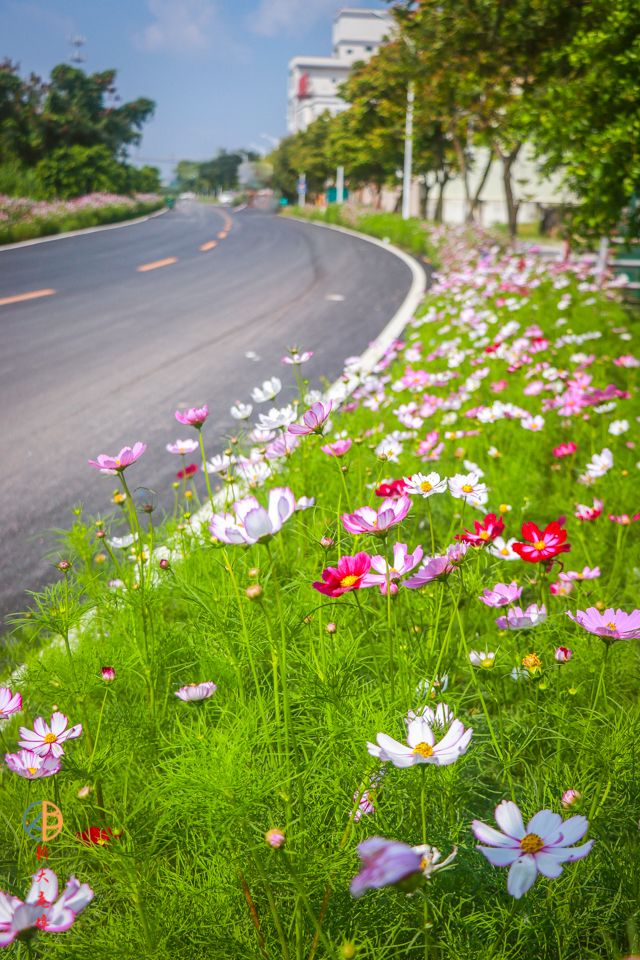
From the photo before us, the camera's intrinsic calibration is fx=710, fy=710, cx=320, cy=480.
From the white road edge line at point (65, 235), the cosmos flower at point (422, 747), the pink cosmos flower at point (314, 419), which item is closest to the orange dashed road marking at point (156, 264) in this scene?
the white road edge line at point (65, 235)

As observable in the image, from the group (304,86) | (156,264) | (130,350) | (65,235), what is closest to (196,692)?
(130,350)

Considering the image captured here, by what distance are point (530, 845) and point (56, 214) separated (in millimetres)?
23870

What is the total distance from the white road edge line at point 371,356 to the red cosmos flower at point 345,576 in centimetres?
90

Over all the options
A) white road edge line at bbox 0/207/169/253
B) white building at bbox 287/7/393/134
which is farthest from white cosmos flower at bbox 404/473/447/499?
white building at bbox 287/7/393/134

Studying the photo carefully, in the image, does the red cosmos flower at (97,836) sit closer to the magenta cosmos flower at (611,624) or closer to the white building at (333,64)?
the magenta cosmos flower at (611,624)

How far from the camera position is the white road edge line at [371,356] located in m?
2.33

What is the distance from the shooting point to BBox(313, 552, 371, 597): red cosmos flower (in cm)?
126

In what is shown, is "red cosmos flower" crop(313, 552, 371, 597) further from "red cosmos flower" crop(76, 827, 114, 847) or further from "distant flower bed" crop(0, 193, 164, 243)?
"distant flower bed" crop(0, 193, 164, 243)

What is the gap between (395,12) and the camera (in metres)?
14.2

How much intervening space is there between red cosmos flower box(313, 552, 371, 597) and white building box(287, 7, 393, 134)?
4444 inches

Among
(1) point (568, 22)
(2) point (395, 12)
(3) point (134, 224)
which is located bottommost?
(3) point (134, 224)

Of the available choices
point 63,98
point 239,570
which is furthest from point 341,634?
point 63,98

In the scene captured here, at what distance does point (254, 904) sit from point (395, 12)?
1648 cm

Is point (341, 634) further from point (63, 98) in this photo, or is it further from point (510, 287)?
point (63, 98)
